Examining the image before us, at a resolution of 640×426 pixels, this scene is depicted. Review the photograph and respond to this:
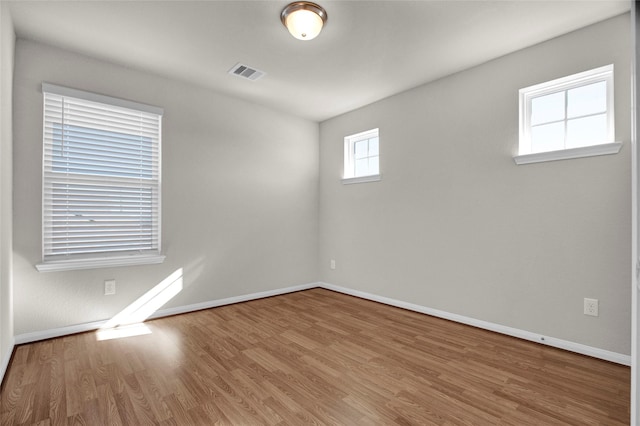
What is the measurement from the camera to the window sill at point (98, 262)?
2.61 metres

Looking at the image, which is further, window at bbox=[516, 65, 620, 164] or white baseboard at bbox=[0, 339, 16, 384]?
window at bbox=[516, 65, 620, 164]

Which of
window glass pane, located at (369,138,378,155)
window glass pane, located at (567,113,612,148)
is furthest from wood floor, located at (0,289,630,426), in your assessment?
window glass pane, located at (369,138,378,155)

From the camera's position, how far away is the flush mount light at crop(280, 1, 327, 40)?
6.99 ft

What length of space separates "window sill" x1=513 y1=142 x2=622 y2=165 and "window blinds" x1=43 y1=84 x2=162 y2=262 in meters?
3.56

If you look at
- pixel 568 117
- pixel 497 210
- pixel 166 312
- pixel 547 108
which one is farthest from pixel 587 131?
pixel 166 312

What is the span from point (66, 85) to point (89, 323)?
217 centimetres

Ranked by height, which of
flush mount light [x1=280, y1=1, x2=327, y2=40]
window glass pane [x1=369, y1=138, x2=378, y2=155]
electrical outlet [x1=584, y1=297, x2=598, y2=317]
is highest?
flush mount light [x1=280, y1=1, x2=327, y2=40]

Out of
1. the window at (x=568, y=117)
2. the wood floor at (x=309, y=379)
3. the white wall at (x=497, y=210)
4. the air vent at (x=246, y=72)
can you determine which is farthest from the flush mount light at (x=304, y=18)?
the wood floor at (x=309, y=379)

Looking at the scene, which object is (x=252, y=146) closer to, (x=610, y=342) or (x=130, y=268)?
(x=130, y=268)

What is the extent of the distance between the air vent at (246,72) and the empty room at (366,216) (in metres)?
0.03

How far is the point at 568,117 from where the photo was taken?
99.0 inches

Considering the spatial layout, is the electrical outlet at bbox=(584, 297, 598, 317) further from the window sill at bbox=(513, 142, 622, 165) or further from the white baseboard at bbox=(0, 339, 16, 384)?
the white baseboard at bbox=(0, 339, 16, 384)

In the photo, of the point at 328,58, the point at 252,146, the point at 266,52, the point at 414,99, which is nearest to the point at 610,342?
the point at 414,99

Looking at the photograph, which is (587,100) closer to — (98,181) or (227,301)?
(227,301)
